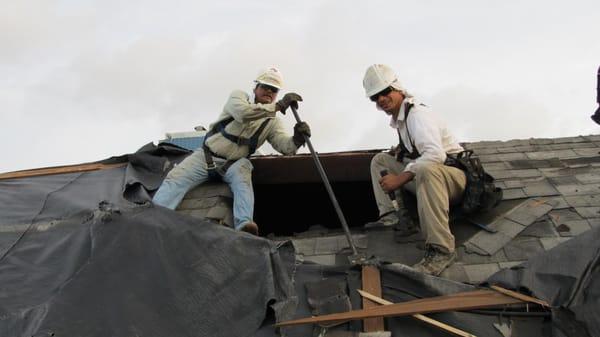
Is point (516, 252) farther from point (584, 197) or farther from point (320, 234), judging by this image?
point (320, 234)

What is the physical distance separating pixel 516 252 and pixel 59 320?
121 inches

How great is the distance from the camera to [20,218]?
4656 mm

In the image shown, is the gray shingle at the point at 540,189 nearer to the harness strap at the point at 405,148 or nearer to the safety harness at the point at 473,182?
the safety harness at the point at 473,182

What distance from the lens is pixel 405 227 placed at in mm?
4480

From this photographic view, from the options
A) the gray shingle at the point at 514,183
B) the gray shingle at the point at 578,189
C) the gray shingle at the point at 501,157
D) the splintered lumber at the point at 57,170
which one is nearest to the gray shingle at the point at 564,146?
the gray shingle at the point at 501,157

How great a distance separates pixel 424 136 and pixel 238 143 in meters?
2.05

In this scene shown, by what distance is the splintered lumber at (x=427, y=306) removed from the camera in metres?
2.95

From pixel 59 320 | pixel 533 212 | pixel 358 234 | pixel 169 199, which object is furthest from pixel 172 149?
pixel 533 212

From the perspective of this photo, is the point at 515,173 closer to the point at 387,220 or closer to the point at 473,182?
the point at 473,182

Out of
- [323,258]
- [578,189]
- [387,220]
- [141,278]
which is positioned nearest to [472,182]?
[387,220]

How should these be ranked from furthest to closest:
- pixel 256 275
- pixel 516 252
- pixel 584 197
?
1. pixel 584 197
2. pixel 516 252
3. pixel 256 275

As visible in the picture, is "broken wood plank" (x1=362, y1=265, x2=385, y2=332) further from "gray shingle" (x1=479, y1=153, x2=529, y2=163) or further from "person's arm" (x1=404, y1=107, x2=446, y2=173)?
"gray shingle" (x1=479, y1=153, x2=529, y2=163)

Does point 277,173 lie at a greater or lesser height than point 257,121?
lesser

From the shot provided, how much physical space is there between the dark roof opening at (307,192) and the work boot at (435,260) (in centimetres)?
207
